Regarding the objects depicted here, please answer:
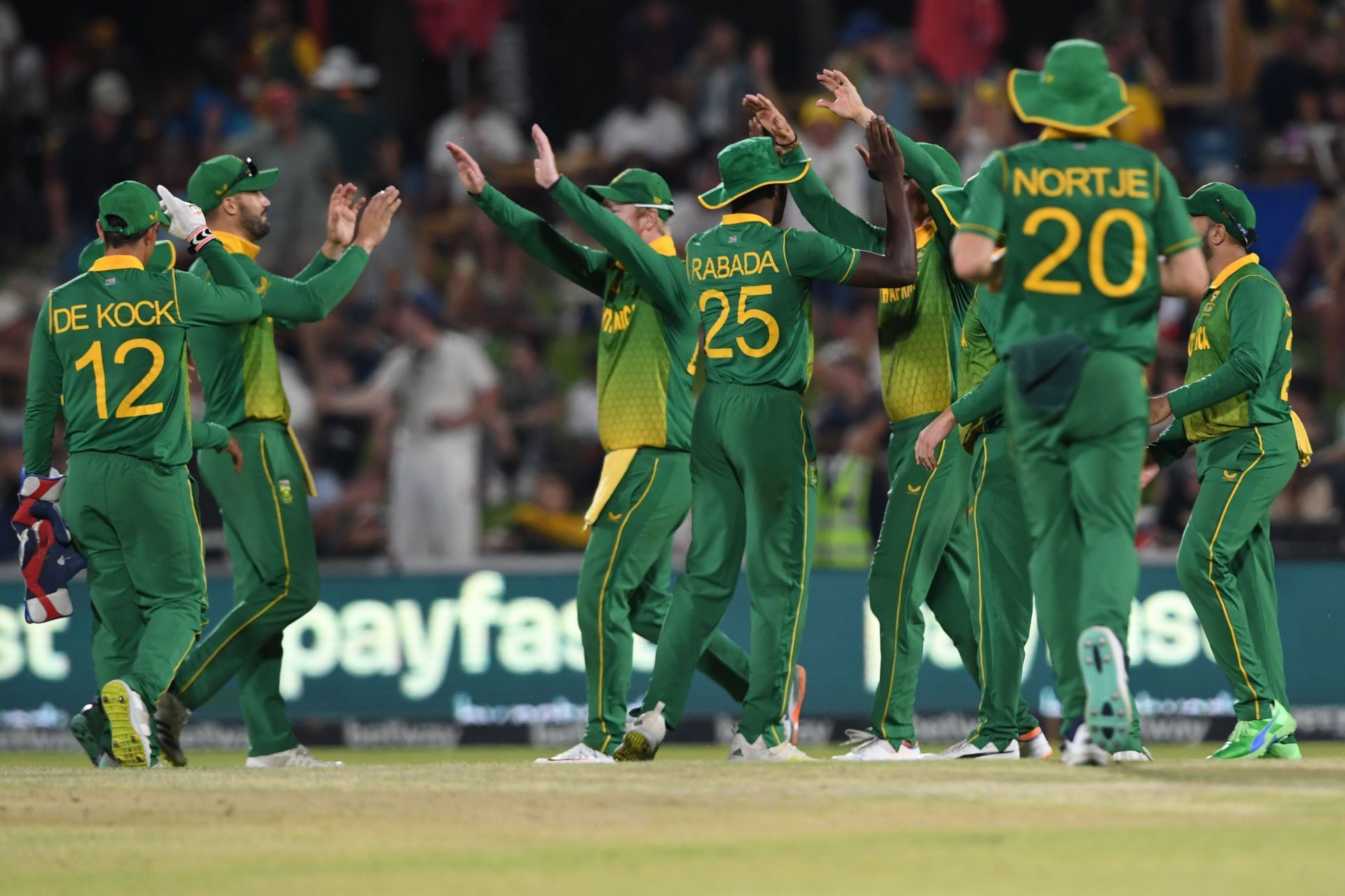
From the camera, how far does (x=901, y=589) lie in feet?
30.2

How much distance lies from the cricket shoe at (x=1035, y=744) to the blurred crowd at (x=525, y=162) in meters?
5.50

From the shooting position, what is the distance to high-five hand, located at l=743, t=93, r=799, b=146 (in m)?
8.73

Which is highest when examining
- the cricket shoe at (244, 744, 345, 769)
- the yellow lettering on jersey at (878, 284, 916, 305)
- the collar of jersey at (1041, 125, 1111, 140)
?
the collar of jersey at (1041, 125, 1111, 140)

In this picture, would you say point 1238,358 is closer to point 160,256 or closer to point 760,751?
point 760,751

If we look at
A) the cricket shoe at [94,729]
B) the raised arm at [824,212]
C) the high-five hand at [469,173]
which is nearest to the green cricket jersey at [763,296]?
the raised arm at [824,212]

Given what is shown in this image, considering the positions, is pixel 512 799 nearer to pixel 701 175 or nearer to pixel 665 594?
pixel 665 594

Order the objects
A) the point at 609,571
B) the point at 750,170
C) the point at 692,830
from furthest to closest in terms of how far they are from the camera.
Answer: the point at 609,571
the point at 750,170
the point at 692,830

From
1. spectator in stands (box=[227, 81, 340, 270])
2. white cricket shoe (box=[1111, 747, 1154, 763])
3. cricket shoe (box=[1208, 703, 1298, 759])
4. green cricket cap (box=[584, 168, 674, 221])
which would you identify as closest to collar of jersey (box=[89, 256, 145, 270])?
green cricket cap (box=[584, 168, 674, 221])

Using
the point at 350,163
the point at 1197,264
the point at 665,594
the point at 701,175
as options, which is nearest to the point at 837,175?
the point at 701,175

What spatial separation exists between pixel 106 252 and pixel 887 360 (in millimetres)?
3723

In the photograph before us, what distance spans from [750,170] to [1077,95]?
204 cm

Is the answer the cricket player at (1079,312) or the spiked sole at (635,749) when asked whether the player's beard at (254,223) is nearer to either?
the spiked sole at (635,749)

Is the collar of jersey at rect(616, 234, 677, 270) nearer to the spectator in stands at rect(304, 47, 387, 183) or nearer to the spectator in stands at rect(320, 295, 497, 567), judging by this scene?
the spectator in stands at rect(320, 295, 497, 567)

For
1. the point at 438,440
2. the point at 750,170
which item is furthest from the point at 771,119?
the point at 438,440
